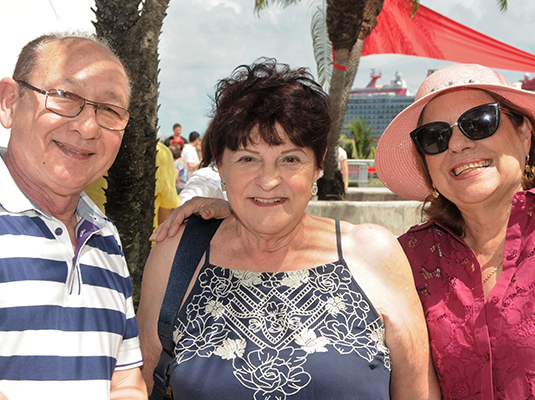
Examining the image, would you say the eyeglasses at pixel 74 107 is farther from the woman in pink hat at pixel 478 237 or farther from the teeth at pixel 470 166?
the teeth at pixel 470 166

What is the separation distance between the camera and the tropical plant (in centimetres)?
380

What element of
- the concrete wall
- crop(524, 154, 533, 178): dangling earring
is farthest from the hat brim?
the concrete wall

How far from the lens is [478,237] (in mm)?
2627

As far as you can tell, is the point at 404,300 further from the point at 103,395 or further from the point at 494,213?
the point at 103,395

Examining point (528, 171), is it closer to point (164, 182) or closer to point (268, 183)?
point (268, 183)

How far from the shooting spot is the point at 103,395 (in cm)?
192

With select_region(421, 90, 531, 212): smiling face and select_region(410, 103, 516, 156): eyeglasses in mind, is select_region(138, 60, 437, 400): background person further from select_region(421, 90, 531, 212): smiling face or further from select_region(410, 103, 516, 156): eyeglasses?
select_region(410, 103, 516, 156): eyeglasses

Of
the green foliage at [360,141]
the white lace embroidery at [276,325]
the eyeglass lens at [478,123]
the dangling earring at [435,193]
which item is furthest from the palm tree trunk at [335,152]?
the green foliage at [360,141]

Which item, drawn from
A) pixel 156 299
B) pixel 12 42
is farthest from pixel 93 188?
pixel 156 299

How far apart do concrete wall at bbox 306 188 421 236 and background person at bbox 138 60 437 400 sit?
483cm

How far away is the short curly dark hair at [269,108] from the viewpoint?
236cm

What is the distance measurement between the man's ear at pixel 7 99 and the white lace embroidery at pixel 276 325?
3.57 ft

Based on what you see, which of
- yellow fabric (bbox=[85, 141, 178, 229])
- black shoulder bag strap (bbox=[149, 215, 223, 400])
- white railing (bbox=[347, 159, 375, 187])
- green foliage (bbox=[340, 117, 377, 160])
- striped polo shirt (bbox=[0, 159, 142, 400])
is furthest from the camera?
green foliage (bbox=[340, 117, 377, 160])

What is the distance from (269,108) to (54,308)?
1263 millimetres
